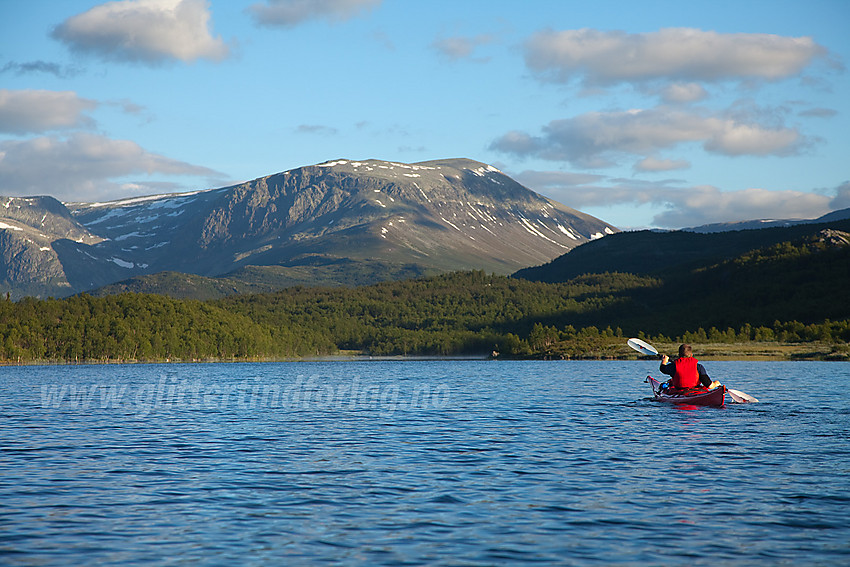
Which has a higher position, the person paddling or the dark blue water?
the person paddling

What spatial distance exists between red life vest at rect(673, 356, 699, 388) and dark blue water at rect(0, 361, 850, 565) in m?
3.00

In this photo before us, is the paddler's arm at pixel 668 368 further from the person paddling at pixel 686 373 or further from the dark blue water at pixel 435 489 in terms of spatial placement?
the dark blue water at pixel 435 489

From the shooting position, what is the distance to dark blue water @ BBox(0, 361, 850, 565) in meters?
21.5

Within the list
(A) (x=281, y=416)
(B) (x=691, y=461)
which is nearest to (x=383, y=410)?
(A) (x=281, y=416)

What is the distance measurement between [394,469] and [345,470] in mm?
1953

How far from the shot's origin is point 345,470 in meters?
33.8

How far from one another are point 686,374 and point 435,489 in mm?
31702

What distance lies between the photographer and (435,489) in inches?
1154

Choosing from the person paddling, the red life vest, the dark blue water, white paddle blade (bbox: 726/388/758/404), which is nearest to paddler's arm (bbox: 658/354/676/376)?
the person paddling

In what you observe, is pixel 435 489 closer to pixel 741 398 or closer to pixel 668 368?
pixel 668 368

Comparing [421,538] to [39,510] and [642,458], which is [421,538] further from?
[642,458]

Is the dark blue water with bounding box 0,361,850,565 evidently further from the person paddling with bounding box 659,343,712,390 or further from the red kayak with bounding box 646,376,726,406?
the person paddling with bounding box 659,343,712,390

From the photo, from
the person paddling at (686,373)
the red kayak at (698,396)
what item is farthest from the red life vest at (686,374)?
the red kayak at (698,396)

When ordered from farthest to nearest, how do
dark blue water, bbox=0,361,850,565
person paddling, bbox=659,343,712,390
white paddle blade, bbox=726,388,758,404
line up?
white paddle blade, bbox=726,388,758,404, person paddling, bbox=659,343,712,390, dark blue water, bbox=0,361,850,565
